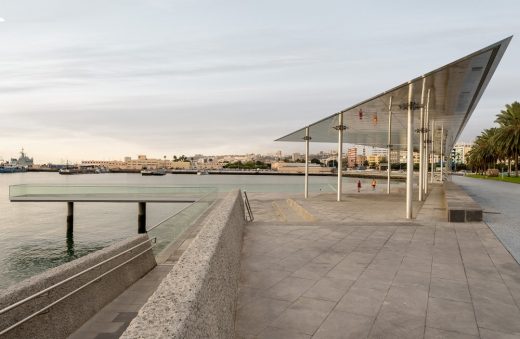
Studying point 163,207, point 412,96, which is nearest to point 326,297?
point 412,96

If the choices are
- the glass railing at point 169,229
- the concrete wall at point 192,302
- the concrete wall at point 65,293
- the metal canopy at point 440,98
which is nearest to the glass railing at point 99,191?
the metal canopy at point 440,98

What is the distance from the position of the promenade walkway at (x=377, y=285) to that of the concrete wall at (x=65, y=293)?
8.37 ft

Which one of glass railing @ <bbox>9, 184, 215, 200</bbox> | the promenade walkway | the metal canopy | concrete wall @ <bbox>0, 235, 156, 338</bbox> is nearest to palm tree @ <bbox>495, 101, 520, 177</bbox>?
the metal canopy

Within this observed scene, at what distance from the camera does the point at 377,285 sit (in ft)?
18.0

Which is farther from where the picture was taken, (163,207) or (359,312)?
(163,207)

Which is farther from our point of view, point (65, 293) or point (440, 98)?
point (440, 98)

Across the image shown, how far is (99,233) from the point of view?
2758cm

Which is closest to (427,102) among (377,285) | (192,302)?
(377,285)

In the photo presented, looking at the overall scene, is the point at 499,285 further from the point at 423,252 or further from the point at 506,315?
the point at 423,252

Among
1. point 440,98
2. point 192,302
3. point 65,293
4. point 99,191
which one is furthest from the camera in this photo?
point 99,191

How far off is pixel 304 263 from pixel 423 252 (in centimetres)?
271

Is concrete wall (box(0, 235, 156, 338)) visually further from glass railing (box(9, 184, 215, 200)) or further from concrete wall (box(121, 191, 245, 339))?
glass railing (box(9, 184, 215, 200))

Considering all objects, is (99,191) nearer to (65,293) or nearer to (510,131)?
(65,293)

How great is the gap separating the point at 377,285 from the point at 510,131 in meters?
52.2
